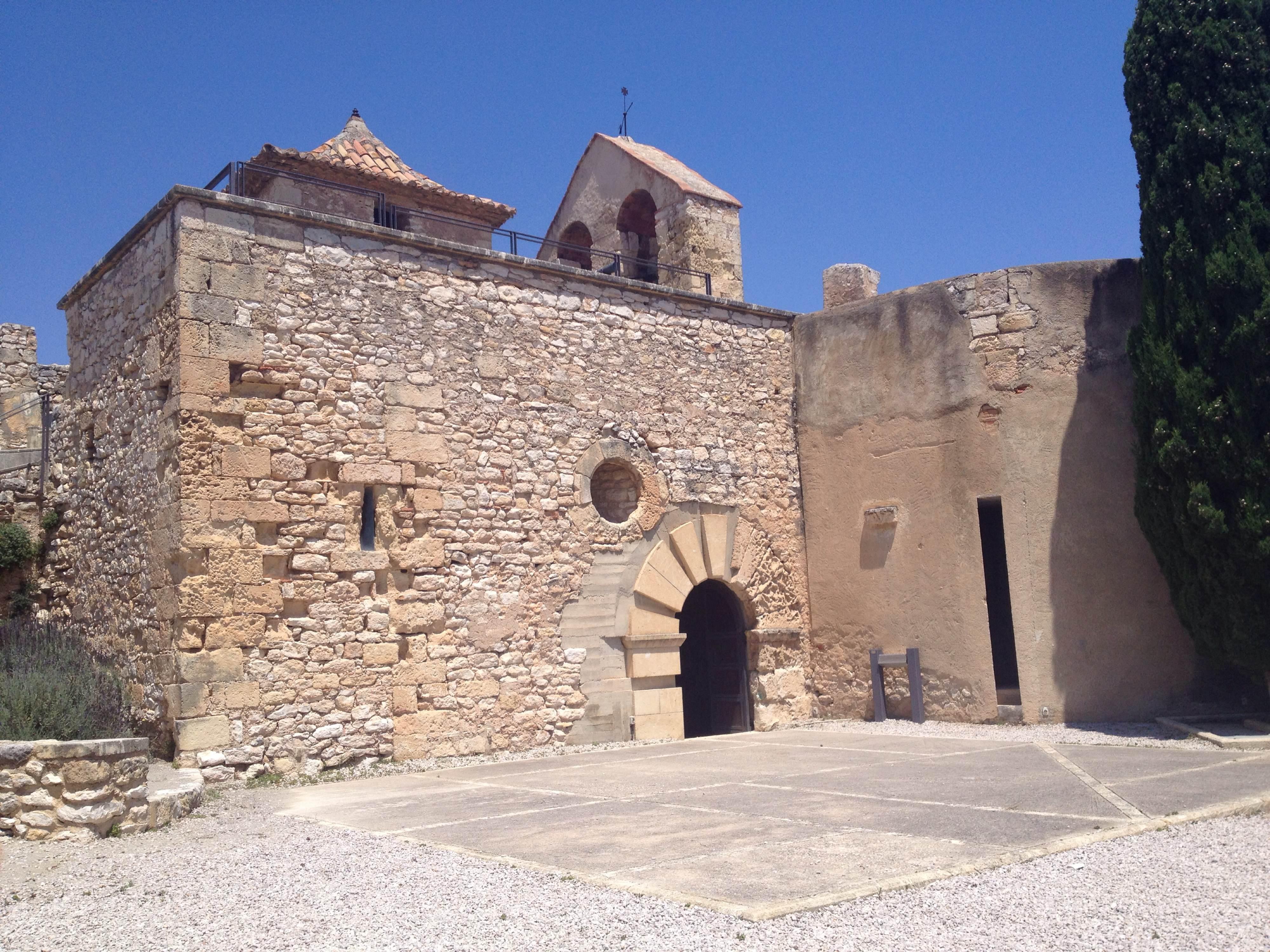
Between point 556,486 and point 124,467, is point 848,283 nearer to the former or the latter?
point 556,486

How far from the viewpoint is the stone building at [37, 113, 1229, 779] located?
7992 mm

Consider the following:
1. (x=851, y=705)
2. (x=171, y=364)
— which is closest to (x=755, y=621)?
(x=851, y=705)

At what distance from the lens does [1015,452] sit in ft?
33.0

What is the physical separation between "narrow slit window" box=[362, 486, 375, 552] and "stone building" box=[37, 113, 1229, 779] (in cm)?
4

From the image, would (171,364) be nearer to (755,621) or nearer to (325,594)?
(325,594)

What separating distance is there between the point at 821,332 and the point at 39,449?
788 cm

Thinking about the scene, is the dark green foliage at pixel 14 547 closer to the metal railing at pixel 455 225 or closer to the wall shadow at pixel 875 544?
the metal railing at pixel 455 225

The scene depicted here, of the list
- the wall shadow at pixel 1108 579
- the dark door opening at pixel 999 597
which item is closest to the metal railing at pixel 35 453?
the dark door opening at pixel 999 597

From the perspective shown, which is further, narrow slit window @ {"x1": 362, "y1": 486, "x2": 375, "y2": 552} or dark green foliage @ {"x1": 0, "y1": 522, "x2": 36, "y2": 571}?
dark green foliage @ {"x1": 0, "y1": 522, "x2": 36, "y2": 571}

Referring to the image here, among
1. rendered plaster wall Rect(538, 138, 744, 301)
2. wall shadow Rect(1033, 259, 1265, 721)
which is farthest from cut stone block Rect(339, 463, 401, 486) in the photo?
wall shadow Rect(1033, 259, 1265, 721)

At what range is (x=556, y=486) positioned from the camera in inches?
377

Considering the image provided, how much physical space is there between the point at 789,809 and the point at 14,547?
25.2 ft

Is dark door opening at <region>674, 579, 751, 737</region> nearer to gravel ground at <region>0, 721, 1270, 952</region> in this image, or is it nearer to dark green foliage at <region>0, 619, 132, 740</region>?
dark green foliage at <region>0, 619, 132, 740</region>

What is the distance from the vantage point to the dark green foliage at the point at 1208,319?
858 centimetres
